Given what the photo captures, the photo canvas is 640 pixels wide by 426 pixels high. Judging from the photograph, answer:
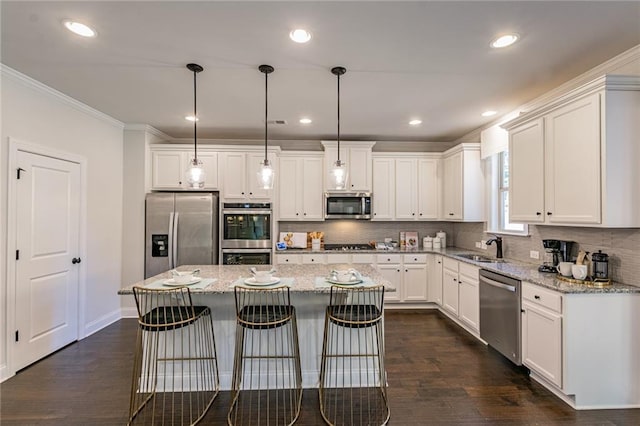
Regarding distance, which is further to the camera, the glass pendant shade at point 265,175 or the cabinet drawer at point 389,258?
the cabinet drawer at point 389,258

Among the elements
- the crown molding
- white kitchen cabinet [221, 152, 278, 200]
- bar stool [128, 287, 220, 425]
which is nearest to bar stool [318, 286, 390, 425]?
bar stool [128, 287, 220, 425]

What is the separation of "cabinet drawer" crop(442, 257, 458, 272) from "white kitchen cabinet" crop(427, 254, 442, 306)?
0.11 meters

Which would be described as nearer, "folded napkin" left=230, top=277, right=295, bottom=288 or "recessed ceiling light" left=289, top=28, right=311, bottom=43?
"recessed ceiling light" left=289, top=28, right=311, bottom=43

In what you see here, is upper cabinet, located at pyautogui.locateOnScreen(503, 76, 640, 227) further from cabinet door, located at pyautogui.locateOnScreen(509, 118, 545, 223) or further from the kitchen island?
the kitchen island

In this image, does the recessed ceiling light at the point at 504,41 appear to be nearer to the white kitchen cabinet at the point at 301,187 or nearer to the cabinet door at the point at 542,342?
the cabinet door at the point at 542,342

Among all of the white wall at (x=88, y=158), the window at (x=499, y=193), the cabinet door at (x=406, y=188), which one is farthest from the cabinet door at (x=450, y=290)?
the white wall at (x=88, y=158)

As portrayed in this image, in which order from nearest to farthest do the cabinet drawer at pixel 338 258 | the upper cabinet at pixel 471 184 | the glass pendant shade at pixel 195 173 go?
the glass pendant shade at pixel 195 173 < the upper cabinet at pixel 471 184 < the cabinet drawer at pixel 338 258

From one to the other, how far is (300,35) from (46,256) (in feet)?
11.0

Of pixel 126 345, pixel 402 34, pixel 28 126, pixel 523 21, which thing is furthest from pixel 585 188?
pixel 28 126

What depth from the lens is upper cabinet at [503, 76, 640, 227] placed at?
2.39 meters

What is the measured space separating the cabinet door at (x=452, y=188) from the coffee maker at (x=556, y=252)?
154cm

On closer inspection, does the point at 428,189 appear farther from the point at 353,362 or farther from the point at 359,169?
the point at 353,362

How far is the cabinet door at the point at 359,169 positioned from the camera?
5.09 metres

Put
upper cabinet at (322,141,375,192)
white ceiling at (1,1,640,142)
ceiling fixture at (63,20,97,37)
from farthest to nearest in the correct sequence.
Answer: upper cabinet at (322,141,375,192), ceiling fixture at (63,20,97,37), white ceiling at (1,1,640,142)
